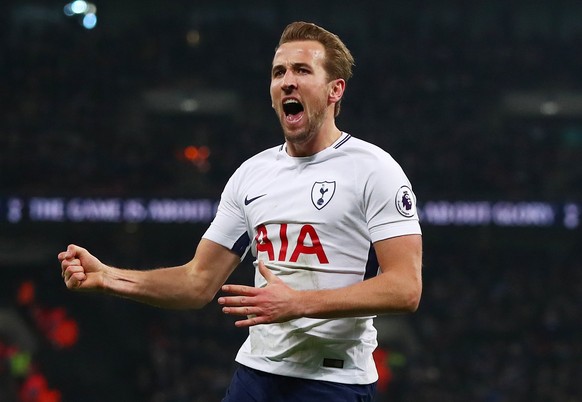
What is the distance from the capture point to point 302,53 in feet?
11.6

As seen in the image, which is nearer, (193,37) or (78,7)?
(78,7)

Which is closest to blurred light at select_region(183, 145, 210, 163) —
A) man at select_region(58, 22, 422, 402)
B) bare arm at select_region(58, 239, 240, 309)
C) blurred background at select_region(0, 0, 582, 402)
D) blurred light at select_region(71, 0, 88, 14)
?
blurred background at select_region(0, 0, 582, 402)

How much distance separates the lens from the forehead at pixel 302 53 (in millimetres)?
3535

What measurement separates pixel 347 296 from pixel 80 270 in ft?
3.25

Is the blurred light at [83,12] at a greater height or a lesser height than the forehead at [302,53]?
greater

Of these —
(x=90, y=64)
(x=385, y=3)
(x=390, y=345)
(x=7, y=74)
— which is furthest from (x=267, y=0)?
(x=390, y=345)

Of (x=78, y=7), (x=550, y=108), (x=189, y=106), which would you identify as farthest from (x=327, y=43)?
(x=78, y=7)

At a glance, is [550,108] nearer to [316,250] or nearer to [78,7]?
[78,7]

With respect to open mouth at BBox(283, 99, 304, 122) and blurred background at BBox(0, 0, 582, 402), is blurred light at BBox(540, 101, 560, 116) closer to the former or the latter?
blurred background at BBox(0, 0, 582, 402)

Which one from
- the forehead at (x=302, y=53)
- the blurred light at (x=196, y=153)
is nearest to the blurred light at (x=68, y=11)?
the blurred light at (x=196, y=153)

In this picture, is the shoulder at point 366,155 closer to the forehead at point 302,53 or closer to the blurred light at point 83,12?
the forehead at point 302,53

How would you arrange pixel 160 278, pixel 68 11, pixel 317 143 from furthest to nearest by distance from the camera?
pixel 68 11, pixel 160 278, pixel 317 143

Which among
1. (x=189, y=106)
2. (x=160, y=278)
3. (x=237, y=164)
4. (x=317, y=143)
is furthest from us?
(x=189, y=106)

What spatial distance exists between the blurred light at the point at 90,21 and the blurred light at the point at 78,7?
150 mm
